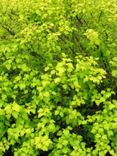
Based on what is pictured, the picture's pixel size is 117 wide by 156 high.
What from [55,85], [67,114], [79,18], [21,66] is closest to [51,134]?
[67,114]

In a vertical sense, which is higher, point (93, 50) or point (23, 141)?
point (93, 50)

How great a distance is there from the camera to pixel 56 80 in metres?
4.81

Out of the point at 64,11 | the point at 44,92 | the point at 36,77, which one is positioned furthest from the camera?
the point at 64,11

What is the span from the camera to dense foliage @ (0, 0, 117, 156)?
490 centimetres

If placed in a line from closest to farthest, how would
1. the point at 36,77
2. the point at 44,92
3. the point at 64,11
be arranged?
1. the point at 44,92
2. the point at 36,77
3. the point at 64,11

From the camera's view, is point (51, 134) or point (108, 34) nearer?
point (51, 134)

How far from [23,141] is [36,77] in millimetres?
960

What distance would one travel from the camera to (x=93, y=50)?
616 cm

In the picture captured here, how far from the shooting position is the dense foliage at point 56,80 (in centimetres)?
490

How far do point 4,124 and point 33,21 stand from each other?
181 cm

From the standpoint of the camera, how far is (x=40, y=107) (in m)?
5.29

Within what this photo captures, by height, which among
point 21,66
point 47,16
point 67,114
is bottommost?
point 67,114

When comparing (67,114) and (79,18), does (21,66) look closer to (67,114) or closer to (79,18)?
(67,114)

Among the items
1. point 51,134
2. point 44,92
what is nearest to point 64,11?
point 44,92
